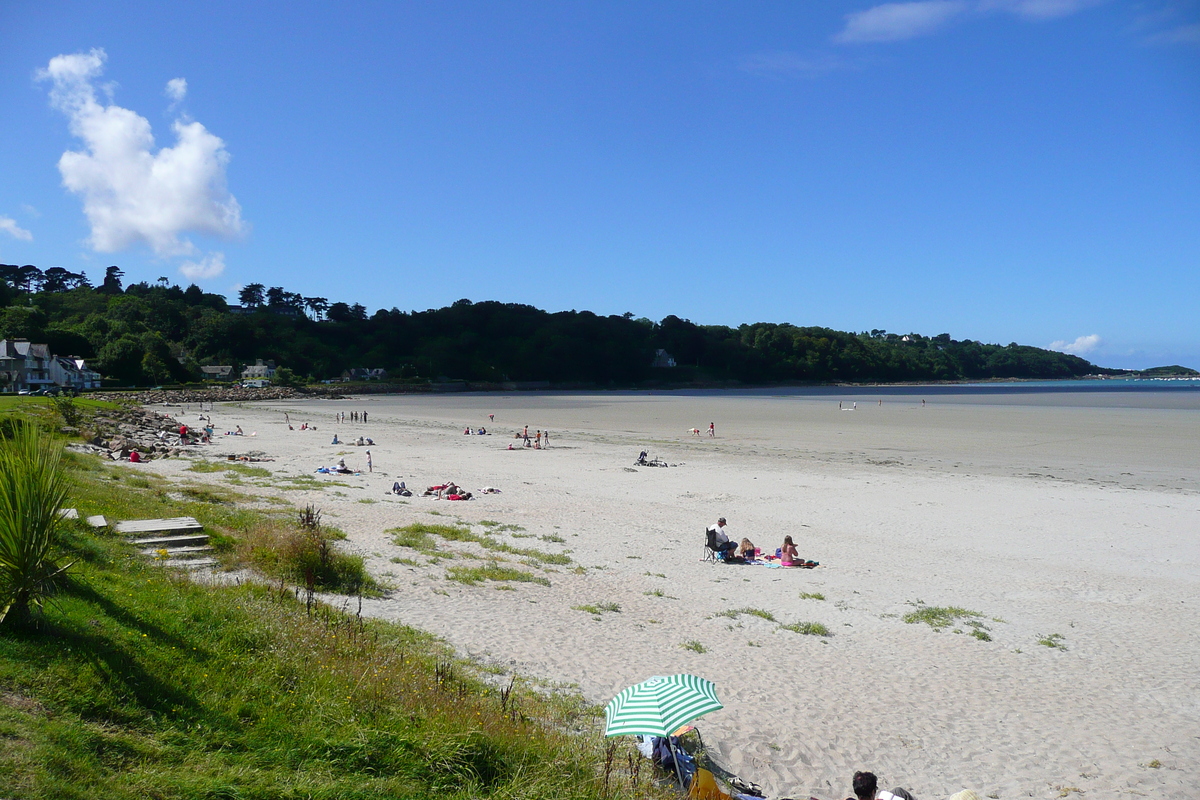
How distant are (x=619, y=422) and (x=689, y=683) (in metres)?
43.9

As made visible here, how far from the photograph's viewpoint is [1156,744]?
625cm

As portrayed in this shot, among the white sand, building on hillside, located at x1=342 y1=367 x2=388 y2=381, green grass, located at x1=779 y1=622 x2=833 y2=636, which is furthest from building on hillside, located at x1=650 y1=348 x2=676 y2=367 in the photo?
green grass, located at x1=779 y1=622 x2=833 y2=636

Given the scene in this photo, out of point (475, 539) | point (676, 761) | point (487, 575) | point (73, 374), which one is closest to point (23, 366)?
point (73, 374)

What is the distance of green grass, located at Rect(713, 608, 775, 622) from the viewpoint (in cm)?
955

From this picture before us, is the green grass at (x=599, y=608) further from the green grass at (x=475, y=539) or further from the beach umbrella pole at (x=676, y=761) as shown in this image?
the beach umbrella pole at (x=676, y=761)

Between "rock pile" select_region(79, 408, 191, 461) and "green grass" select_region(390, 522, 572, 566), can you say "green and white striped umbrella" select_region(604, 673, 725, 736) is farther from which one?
"rock pile" select_region(79, 408, 191, 461)

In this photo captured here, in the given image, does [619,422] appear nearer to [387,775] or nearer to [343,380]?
[387,775]

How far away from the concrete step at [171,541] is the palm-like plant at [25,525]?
15.2ft

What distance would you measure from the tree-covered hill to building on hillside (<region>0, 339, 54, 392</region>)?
1388 centimetres

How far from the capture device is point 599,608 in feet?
30.9

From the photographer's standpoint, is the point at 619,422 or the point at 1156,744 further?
the point at 619,422

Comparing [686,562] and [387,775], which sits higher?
[387,775]

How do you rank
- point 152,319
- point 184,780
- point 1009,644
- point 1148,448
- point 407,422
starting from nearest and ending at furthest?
point 184,780 → point 1009,644 → point 1148,448 → point 407,422 → point 152,319

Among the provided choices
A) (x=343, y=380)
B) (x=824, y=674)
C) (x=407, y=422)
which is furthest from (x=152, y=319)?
(x=824, y=674)
